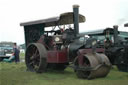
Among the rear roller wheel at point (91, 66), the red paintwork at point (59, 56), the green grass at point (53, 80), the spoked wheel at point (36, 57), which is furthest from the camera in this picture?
the spoked wheel at point (36, 57)

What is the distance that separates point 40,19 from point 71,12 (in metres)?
1.11

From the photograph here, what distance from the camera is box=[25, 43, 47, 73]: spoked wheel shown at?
681 centimetres

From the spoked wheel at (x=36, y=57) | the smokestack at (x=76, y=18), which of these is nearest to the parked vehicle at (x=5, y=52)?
the spoked wheel at (x=36, y=57)

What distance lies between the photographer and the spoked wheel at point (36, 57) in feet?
Answer: 22.3

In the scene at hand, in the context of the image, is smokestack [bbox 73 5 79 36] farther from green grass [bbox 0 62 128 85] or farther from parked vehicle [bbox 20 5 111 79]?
green grass [bbox 0 62 128 85]

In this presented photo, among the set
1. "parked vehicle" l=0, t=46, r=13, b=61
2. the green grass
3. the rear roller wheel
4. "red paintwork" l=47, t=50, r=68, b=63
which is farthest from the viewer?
"parked vehicle" l=0, t=46, r=13, b=61

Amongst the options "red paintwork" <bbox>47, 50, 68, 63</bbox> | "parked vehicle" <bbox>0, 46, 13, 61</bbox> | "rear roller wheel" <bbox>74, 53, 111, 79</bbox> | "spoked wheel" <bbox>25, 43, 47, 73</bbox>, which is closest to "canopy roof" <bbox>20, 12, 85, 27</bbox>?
"spoked wheel" <bbox>25, 43, 47, 73</bbox>

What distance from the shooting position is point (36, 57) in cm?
721

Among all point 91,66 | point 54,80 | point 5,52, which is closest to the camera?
point 91,66

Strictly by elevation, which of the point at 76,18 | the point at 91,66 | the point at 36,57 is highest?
the point at 76,18

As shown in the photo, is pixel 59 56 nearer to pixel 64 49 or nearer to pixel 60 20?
pixel 64 49

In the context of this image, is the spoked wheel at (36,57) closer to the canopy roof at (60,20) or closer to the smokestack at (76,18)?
the canopy roof at (60,20)

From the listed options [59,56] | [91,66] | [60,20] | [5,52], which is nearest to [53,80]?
[91,66]

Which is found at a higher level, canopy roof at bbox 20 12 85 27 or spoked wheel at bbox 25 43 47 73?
canopy roof at bbox 20 12 85 27
